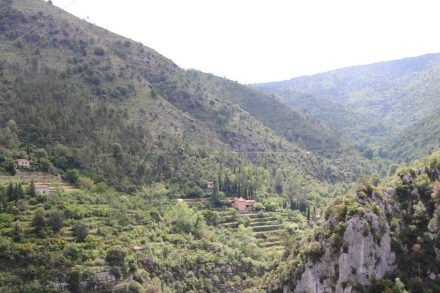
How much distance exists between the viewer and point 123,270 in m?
55.3

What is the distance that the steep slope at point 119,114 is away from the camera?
90250mm

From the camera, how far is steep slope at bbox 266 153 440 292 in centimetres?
4397

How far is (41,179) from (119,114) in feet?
109

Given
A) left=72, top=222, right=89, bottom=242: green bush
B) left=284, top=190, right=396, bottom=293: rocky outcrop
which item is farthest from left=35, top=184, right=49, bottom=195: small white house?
left=284, top=190, right=396, bottom=293: rocky outcrop

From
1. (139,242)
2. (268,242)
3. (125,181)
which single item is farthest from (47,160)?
(268,242)

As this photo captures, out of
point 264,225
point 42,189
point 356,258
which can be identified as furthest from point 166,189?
point 356,258

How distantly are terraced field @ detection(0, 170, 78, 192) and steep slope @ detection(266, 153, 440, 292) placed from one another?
3997 cm

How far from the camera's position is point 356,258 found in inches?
1757

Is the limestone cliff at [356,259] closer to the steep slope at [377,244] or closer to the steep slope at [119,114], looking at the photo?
the steep slope at [377,244]

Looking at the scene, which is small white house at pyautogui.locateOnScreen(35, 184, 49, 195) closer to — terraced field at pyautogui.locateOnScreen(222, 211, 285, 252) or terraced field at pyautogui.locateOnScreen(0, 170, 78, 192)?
terraced field at pyautogui.locateOnScreen(0, 170, 78, 192)

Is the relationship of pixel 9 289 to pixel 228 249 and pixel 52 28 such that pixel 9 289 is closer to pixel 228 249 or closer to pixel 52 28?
pixel 228 249

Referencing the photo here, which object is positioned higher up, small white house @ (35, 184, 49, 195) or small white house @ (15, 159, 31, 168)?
small white house @ (15, 159, 31, 168)

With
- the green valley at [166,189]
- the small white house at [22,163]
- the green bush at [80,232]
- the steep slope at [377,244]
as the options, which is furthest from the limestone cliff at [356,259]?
the small white house at [22,163]

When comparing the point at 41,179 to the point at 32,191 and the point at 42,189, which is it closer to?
the point at 42,189
